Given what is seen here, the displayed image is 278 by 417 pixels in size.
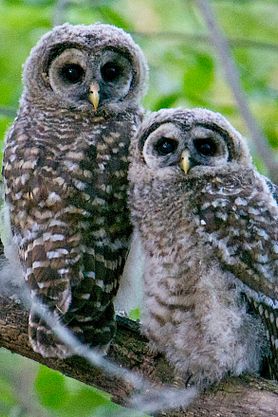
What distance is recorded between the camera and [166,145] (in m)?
3.90

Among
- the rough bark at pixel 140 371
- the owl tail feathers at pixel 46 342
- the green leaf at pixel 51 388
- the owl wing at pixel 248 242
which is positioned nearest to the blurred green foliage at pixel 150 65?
the green leaf at pixel 51 388

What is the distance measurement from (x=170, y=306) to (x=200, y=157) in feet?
1.68

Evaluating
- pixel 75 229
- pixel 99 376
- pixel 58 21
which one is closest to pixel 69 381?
pixel 99 376

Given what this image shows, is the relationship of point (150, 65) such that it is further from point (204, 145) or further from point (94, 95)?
point (204, 145)

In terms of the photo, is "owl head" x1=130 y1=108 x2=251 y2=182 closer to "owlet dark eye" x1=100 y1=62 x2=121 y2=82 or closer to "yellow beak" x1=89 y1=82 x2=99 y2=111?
"yellow beak" x1=89 y1=82 x2=99 y2=111

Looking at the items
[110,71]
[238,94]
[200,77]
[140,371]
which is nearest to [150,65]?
[200,77]

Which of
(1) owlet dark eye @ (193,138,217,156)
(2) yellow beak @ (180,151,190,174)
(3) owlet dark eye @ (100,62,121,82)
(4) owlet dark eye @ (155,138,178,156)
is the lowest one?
(2) yellow beak @ (180,151,190,174)

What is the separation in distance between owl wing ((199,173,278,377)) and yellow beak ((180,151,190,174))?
0.39 ft

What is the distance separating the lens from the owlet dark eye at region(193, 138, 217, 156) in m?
3.87

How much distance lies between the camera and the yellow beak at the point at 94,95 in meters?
4.07

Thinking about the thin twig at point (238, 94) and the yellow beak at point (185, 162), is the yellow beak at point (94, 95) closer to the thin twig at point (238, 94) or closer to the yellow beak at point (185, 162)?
the yellow beak at point (185, 162)

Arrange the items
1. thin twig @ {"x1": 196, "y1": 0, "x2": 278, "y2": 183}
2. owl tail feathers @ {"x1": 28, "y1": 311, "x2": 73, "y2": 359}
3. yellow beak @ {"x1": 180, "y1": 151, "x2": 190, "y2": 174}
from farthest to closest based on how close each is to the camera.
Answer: thin twig @ {"x1": 196, "y1": 0, "x2": 278, "y2": 183}, yellow beak @ {"x1": 180, "y1": 151, "x2": 190, "y2": 174}, owl tail feathers @ {"x1": 28, "y1": 311, "x2": 73, "y2": 359}

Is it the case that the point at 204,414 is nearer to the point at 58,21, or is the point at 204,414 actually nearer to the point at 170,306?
the point at 170,306

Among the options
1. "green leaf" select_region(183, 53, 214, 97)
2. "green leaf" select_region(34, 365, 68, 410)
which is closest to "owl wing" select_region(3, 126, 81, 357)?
"green leaf" select_region(34, 365, 68, 410)
